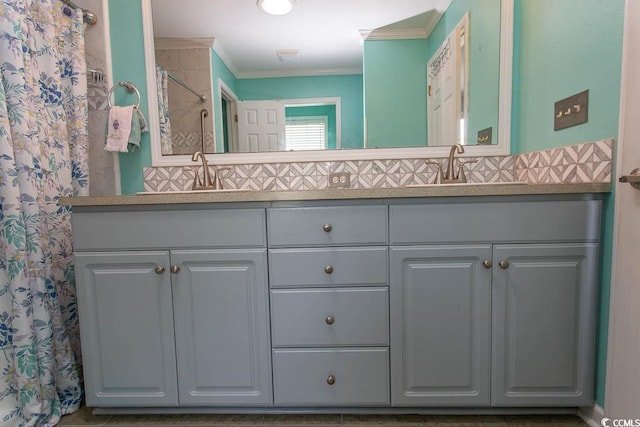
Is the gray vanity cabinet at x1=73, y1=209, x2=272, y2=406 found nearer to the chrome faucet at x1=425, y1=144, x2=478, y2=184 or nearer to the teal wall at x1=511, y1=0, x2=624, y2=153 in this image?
the chrome faucet at x1=425, y1=144, x2=478, y2=184

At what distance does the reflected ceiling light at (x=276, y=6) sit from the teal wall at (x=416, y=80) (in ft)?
1.49

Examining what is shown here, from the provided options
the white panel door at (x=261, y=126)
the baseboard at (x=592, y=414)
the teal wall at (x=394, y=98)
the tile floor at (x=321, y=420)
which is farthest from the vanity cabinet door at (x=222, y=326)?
the baseboard at (x=592, y=414)

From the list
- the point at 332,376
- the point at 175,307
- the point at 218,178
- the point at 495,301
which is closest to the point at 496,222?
the point at 495,301

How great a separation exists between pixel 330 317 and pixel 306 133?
0.99 m

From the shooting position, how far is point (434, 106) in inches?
66.2

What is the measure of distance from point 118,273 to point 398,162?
54.6 inches

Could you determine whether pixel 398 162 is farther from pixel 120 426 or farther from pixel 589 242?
pixel 120 426

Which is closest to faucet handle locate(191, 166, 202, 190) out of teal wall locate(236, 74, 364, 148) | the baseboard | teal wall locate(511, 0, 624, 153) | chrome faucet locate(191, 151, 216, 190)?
chrome faucet locate(191, 151, 216, 190)

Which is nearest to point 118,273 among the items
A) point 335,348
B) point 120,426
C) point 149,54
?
point 120,426

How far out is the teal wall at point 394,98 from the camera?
5.49ft

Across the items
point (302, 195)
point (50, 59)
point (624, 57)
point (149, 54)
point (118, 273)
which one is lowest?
point (118, 273)

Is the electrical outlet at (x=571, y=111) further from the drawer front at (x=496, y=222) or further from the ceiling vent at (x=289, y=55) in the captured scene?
the ceiling vent at (x=289, y=55)

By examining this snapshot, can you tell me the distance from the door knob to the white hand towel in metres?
2.03

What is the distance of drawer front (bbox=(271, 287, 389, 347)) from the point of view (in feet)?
3.80
